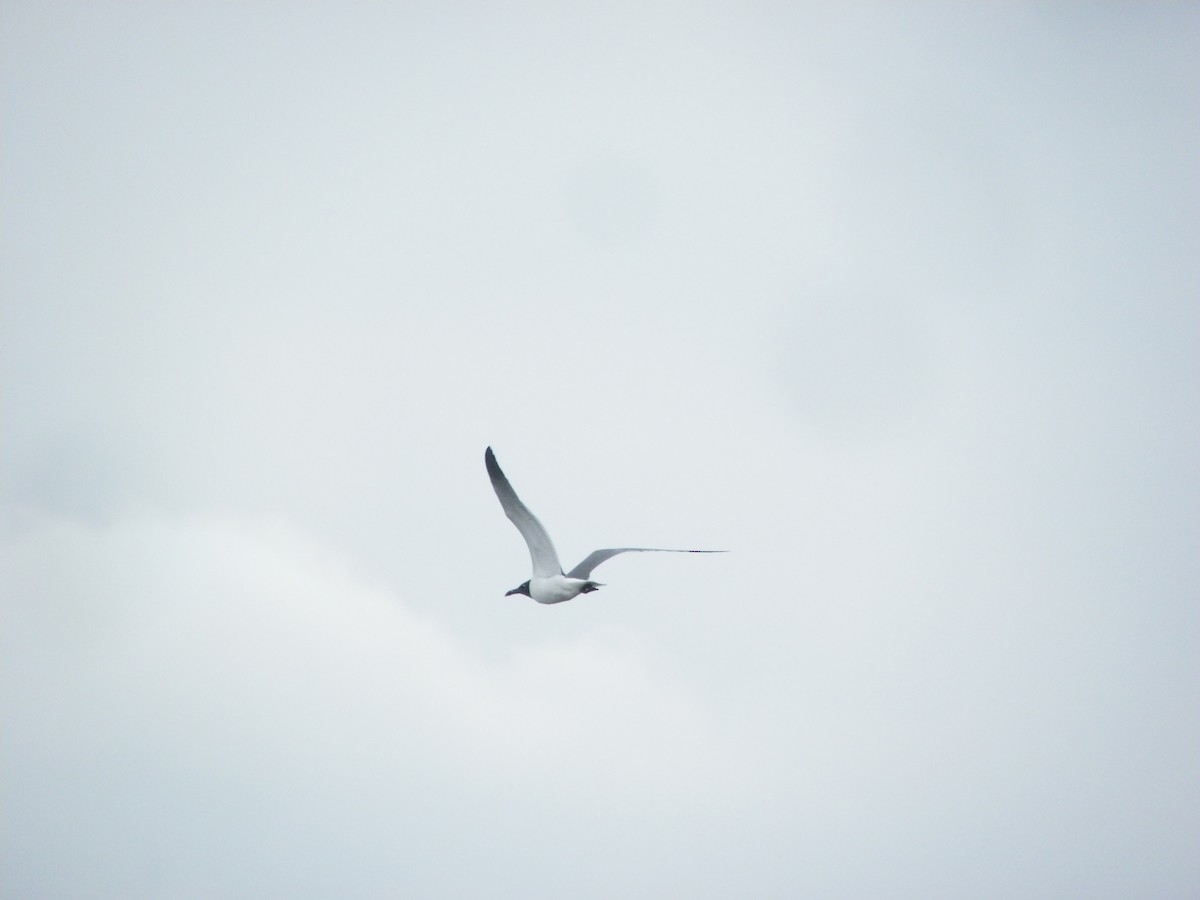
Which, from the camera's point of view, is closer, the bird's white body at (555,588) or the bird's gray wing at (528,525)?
the bird's white body at (555,588)

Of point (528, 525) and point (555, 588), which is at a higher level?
point (528, 525)

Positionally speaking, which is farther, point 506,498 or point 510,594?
point 510,594

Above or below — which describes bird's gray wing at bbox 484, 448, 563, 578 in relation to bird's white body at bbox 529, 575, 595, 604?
above

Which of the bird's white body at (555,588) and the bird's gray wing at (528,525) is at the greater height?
the bird's gray wing at (528,525)

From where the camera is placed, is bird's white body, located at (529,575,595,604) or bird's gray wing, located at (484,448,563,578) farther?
bird's gray wing, located at (484,448,563,578)
